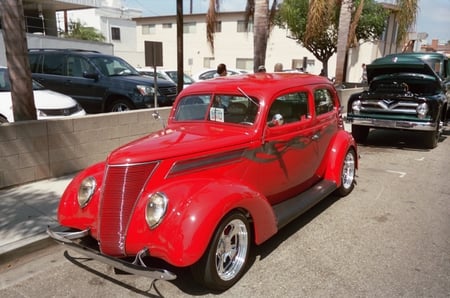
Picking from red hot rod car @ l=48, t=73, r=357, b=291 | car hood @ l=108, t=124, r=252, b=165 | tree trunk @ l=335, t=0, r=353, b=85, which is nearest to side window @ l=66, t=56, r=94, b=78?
red hot rod car @ l=48, t=73, r=357, b=291

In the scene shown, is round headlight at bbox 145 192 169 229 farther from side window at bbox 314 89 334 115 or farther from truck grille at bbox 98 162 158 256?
side window at bbox 314 89 334 115

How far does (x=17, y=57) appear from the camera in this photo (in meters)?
5.73

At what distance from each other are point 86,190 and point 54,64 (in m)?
7.42

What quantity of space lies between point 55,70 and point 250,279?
847cm

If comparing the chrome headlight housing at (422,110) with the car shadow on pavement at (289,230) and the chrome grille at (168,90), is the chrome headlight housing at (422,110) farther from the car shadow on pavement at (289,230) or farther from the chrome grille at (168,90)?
the chrome grille at (168,90)

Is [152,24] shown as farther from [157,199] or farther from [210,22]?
[157,199]

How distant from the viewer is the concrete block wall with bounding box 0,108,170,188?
216 inches

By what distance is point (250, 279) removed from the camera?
361 centimetres

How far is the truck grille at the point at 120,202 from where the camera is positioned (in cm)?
328

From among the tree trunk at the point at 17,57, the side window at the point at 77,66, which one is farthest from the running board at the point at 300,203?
the side window at the point at 77,66

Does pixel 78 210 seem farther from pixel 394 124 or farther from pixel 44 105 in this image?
pixel 394 124

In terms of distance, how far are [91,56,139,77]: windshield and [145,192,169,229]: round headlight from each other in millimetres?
6913

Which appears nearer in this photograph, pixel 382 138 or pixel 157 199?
pixel 157 199

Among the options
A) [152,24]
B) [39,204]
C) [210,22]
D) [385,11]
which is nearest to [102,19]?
[152,24]
